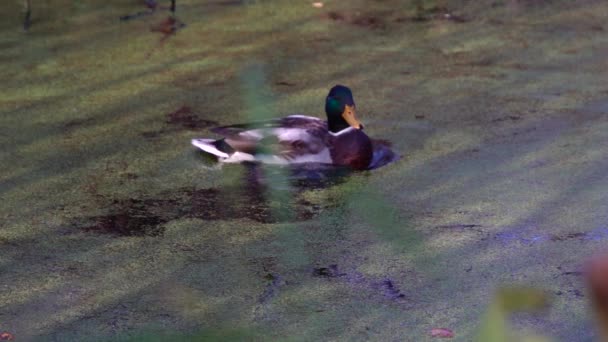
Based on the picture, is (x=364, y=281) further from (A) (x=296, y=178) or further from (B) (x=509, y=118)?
(B) (x=509, y=118)

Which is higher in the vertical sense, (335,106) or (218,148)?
(335,106)

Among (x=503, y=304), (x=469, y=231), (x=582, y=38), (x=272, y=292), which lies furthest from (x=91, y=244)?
(x=582, y=38)

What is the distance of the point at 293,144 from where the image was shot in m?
3.06

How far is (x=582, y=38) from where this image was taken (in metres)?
4.44

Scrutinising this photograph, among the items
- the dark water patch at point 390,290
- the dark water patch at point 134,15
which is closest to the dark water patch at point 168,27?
the dark water patch at point 134,15

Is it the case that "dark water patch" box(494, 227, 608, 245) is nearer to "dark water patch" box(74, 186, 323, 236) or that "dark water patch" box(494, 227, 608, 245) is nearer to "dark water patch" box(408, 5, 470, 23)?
"dark water patch" box(74, 186, 323, 236)

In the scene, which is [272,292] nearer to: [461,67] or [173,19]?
[461,67]

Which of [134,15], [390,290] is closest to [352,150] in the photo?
[390,290]

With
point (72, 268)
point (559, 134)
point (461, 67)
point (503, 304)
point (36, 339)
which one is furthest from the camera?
point (461, 67)

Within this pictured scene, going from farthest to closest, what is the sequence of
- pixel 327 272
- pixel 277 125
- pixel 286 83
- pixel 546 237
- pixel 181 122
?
pixel 286 83 → pixel 181 122 → pixel 277 125 → pixel 546 237 → pixel 327 272

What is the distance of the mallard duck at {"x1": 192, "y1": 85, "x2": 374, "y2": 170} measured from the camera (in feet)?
10.1

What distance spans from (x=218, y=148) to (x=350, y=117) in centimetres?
44

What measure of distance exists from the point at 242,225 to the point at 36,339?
781mm

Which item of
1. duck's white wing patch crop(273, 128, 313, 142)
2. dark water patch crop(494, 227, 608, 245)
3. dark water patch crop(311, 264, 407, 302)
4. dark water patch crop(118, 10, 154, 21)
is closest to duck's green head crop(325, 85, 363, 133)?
duck's white wing patch crop(273, 128, 313, 142)
